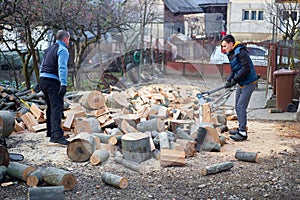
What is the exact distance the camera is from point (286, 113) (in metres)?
9.48

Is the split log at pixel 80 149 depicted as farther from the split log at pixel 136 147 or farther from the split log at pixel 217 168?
the split log at pixel 217 168

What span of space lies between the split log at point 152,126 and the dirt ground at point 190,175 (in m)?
0.89

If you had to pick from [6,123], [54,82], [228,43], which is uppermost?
[228,43]

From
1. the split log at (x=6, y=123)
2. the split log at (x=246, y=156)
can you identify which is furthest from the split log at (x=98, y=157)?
the split log at (x=246, y=156)

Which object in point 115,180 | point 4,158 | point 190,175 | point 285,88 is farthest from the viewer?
point 285,88

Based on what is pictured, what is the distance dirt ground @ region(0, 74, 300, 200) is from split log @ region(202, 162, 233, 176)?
5cm

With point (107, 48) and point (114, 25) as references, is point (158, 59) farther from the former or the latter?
point (114, 25)

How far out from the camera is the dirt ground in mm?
4762

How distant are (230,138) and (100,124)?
2169 millimetres

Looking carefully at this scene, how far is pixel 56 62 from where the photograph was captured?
258 inches

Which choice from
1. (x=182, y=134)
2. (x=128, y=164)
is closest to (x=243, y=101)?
(x=182, y=134)

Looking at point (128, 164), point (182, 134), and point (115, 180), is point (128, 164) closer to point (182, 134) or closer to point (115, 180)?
point (115, 180)

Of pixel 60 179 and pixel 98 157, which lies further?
pixel 98 157

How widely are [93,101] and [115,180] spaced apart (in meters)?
3.60
